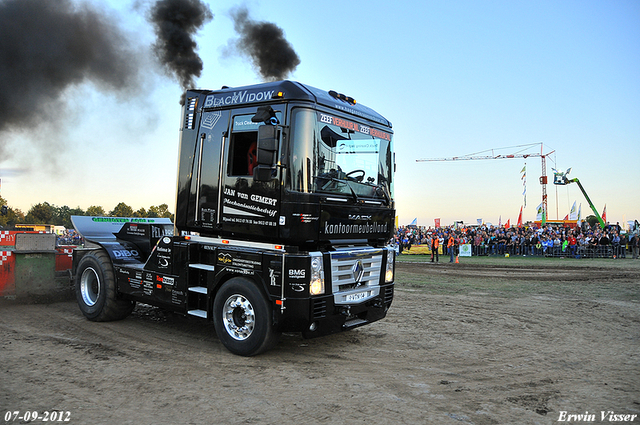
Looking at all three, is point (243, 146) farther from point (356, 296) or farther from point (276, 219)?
point (356, 296)

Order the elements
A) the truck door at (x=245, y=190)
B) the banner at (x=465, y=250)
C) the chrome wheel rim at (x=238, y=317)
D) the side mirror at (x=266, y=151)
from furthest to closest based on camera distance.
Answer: the banner at (x=465, y=250), the chrome wheel rim at (x=238, y=317), the truck door at (x=245, y=190), the side mirror at (x=266, y=151)

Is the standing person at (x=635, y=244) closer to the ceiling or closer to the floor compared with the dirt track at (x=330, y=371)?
closer to the ceiling

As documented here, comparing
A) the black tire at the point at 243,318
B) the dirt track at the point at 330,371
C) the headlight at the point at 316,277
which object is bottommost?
the dirt track at the point at 330,371

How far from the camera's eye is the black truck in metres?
5.80

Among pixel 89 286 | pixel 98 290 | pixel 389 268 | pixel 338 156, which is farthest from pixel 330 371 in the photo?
pixel 89 286

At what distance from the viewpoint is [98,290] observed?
805 cm

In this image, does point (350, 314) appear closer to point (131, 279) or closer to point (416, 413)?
point (416, 413)

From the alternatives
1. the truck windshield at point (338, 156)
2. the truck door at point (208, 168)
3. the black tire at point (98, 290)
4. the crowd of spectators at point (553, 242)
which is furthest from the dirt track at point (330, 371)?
the crowd of spectators at point (553, 242)

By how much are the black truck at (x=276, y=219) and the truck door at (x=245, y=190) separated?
0.05 ft

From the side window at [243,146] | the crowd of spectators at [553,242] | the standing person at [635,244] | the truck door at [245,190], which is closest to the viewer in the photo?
the truck door at [245,190]

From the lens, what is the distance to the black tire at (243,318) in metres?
5.84

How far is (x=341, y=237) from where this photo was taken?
20.7 feet

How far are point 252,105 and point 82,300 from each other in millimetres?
4767

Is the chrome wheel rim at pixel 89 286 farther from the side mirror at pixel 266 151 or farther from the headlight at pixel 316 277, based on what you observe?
the headlight at pixel 316 277
